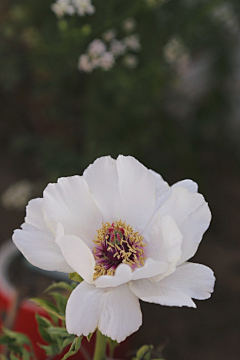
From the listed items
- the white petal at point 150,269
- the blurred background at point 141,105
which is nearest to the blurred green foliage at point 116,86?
the blurred background at point 141,105

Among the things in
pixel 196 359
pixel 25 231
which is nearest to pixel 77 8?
pixel 25 231

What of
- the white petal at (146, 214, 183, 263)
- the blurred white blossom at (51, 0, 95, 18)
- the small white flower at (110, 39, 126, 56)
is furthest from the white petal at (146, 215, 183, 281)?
the small white flower at (110, 39, 126, 56)

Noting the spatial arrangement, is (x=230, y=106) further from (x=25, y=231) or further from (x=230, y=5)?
(x=25, y=231)

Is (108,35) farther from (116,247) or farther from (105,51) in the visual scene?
(116,247)

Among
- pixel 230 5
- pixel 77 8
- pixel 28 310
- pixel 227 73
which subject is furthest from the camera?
pixel 227 73

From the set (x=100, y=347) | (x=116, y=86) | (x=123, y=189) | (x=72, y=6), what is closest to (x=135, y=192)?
(x=123, y=189)

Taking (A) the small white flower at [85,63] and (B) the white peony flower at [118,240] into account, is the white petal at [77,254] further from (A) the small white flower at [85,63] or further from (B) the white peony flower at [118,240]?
(A) the small white flower at [85,63]
